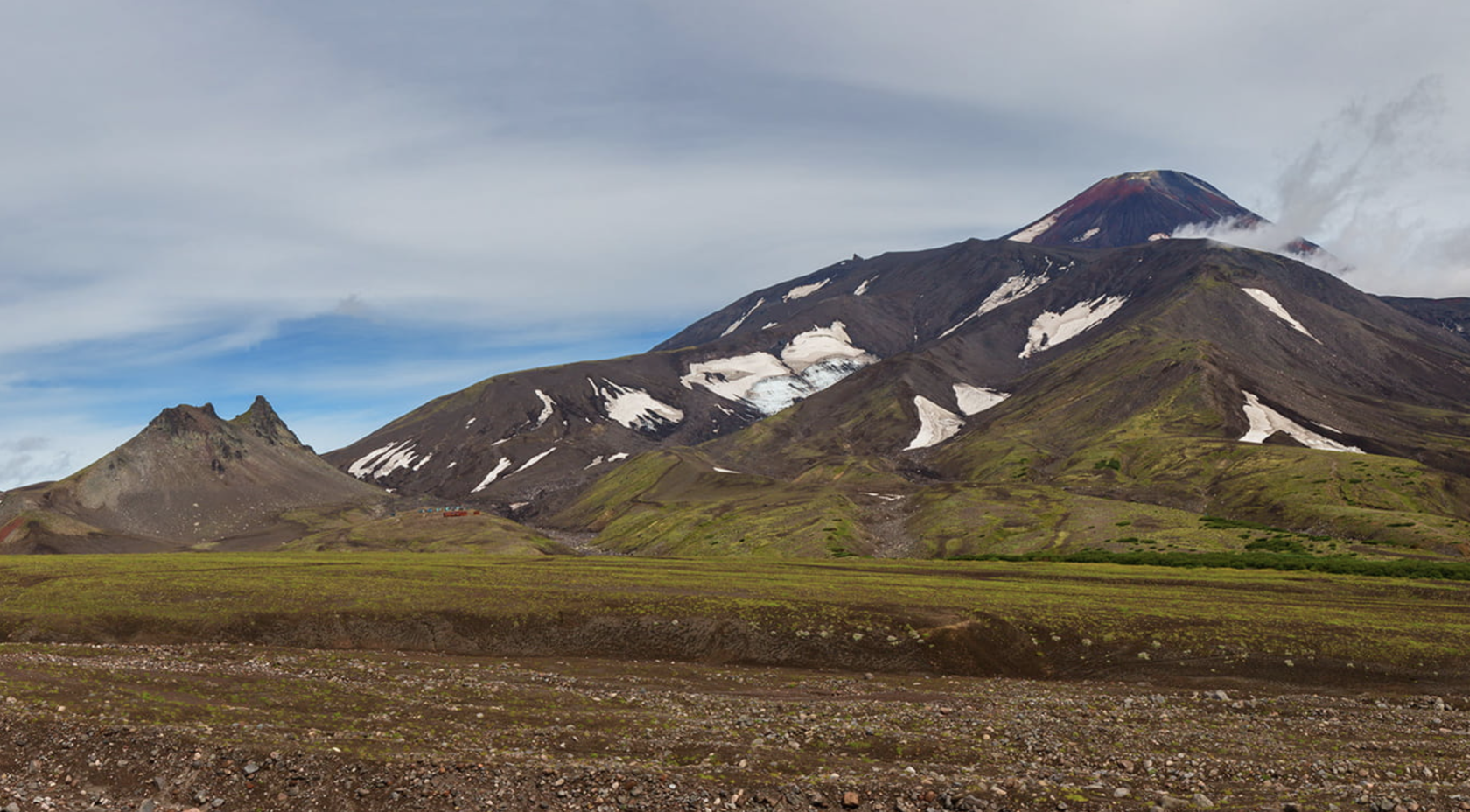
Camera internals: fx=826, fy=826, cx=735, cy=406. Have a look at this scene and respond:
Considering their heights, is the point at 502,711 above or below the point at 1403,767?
above

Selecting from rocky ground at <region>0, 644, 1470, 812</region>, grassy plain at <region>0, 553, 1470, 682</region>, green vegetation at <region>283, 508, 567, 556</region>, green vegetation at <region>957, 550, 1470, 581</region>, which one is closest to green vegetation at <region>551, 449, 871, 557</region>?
green vegetation at <region>283, 508, 567, 556</region>

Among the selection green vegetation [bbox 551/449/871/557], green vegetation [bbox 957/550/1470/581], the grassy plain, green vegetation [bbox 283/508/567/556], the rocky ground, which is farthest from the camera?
green vegetation [bbox 283/508/567/556]

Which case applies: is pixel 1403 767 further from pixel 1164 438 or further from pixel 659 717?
pixel 1164 438

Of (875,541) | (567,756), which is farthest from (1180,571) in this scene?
(567,756)

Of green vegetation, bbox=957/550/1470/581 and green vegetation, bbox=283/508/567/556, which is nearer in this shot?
green vegetation, bbox=957/550/1470/581

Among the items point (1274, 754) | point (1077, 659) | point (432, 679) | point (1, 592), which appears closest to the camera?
point (1274, 754)

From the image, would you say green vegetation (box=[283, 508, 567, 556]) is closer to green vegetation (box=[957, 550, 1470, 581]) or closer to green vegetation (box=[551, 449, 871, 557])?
green vegetation (box=[551, 449, 871, 557])

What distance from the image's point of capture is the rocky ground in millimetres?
24625

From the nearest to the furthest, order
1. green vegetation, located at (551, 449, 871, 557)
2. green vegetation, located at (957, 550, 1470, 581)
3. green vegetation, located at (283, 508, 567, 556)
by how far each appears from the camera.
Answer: green vegetation, located at (957, 550, 1470, 581), green vegetation, located at (551, 449, 871, 557), green vegetation, located at (283, 508, 567, 556)

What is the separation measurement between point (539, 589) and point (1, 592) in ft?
134

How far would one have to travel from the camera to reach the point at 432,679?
41.2m

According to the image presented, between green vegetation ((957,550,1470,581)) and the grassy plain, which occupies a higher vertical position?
the grassy plain

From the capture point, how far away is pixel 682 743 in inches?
1178

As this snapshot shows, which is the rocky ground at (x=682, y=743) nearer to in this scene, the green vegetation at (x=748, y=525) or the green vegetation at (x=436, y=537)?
the green vegetation at (x=748, y=525)
